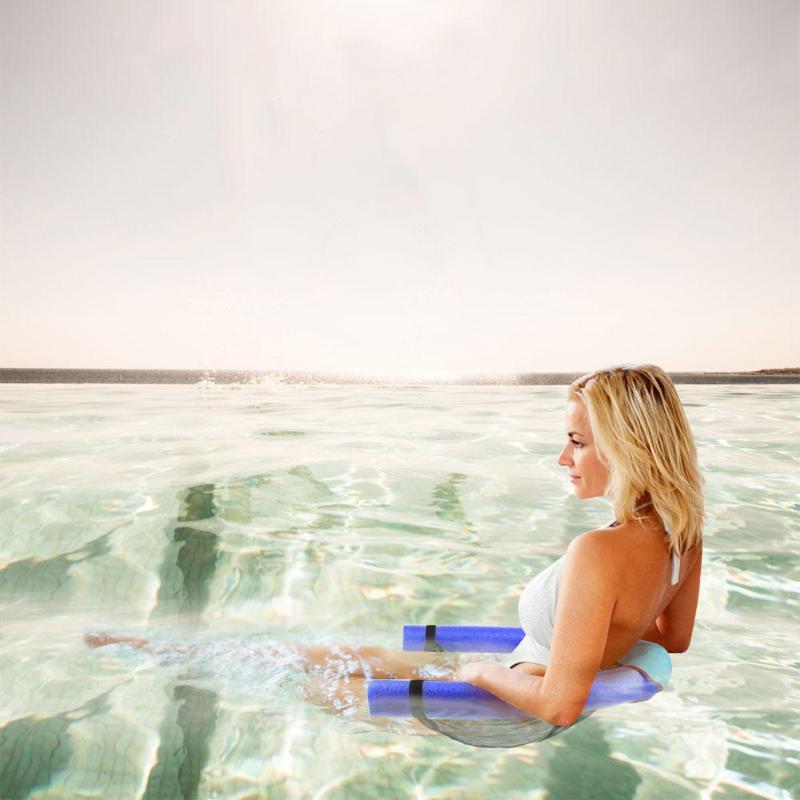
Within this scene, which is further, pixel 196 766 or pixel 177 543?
pixel 177 543

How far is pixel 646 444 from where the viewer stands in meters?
2.02

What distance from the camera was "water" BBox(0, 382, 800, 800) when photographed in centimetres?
265

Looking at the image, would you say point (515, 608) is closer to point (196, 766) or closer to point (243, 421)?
point (196, 766)

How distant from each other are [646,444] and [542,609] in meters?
0.71

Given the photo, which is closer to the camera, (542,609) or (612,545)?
(612,545)

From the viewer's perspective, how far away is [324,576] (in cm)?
485

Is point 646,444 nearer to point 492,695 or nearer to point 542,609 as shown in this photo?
point 542,609

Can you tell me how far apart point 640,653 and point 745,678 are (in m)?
1.59

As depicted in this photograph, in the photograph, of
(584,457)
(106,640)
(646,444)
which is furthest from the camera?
(106,640)

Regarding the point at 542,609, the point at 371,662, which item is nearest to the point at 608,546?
the point at 542,609

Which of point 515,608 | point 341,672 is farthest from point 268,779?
point 515,608

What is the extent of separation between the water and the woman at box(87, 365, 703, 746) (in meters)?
0.66

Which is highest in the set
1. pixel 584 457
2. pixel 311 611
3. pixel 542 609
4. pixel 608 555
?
pixel 584 457

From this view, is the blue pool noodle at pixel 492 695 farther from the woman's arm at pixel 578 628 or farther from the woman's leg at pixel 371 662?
the woman's leg at pixel 371 662
